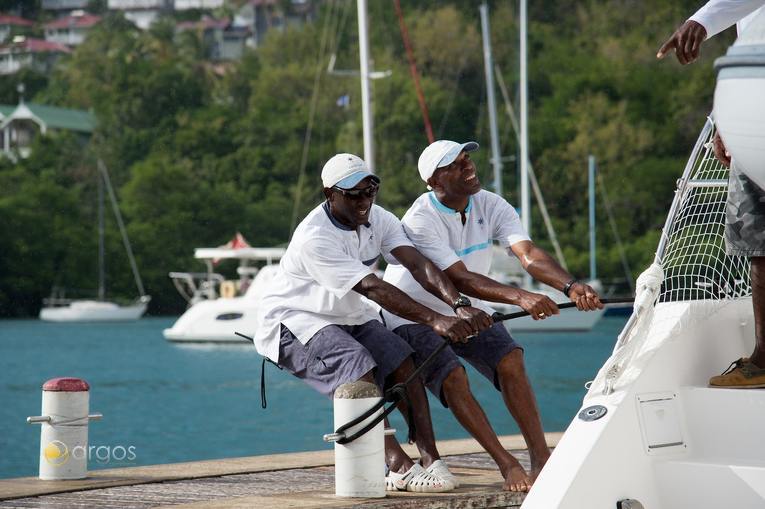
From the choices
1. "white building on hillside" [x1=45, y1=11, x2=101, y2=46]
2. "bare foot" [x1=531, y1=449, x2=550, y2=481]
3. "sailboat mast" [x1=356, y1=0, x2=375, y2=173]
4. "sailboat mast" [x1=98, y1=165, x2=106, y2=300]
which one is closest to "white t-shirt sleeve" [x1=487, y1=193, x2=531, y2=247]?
"bare foot" [x1=531, y1=449, x2=550, y2=481]

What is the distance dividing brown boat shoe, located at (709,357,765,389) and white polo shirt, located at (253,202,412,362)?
1.44 meters

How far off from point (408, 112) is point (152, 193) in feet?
47.6

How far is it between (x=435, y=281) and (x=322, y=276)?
474mm

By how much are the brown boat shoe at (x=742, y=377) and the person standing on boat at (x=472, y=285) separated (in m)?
0.77

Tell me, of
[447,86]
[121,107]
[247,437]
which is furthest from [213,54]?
[247,437]

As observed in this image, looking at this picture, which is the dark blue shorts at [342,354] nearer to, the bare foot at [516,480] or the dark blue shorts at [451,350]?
the dark blue shorts at [451,350]

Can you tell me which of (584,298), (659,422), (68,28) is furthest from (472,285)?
(68,28)

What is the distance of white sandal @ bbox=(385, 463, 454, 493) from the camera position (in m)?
5.32

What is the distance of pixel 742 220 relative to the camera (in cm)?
449

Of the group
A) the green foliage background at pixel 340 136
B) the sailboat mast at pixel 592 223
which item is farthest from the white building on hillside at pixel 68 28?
A: the sailboat mast at pixel 592 223

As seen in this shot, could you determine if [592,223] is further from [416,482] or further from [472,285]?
[416,482]

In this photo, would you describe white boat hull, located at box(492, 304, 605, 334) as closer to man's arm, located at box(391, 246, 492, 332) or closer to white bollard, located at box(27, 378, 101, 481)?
white bollard, located at box(27, 378, 101, 481)

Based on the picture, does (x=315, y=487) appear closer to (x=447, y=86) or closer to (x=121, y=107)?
(x=447, y=86)

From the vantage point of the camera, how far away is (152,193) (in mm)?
70125
